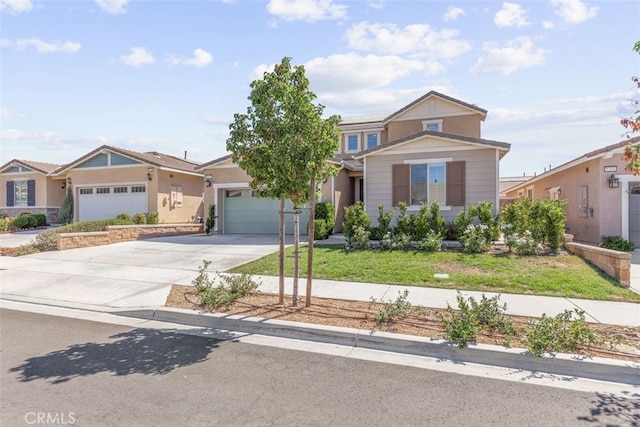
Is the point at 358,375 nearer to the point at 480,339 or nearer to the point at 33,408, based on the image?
the point at 480,339

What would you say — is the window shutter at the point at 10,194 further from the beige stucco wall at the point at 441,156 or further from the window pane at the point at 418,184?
the window pane at the point at 418,184

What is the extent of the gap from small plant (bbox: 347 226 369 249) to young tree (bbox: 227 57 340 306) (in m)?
5.78

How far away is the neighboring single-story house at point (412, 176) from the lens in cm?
1345

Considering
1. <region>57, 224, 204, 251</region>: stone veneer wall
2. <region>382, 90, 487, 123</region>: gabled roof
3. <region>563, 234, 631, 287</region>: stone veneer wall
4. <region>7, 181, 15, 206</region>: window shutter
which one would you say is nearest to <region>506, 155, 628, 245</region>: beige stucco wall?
<region>563, 234, 631, 287</region>: stone veneer wall

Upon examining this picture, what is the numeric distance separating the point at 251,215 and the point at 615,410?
15.4 m

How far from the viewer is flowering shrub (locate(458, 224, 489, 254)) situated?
10.5 metres

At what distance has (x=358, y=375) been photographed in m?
4.03

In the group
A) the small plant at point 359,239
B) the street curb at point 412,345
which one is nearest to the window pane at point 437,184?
the small plant at point 359,239

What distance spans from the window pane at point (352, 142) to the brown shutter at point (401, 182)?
8008 mm

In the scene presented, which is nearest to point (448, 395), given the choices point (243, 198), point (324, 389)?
point (324, 389)

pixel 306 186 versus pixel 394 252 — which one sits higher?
pixel 306 186

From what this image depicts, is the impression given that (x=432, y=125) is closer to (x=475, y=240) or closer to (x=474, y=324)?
(x=475, y=240)

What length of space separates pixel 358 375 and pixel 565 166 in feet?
51.8

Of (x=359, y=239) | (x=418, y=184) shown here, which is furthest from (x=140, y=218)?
(x=418, y=184)
